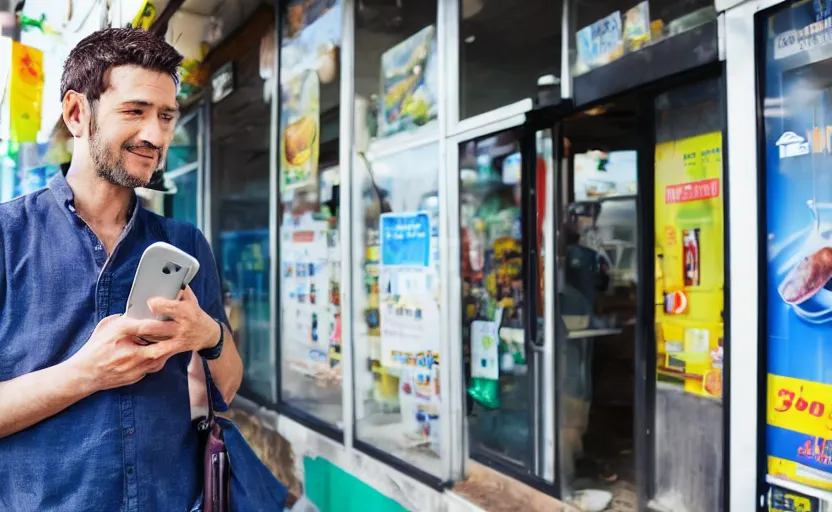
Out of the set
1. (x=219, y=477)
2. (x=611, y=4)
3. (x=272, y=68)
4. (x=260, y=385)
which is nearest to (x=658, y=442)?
(x=611, y=4)

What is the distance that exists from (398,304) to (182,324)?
283 cm

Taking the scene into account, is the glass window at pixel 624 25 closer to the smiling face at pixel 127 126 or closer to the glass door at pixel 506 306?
the glass door at pixel 506 306

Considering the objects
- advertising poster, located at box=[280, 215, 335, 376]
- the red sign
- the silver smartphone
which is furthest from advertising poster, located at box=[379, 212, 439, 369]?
the silver smartphone

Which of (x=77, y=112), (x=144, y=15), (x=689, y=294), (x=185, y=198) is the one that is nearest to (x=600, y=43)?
(x=689, y=294)

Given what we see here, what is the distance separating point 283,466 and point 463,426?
6.76 ft

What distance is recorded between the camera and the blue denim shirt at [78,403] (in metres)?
1.49

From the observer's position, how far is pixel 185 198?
7.13 metres

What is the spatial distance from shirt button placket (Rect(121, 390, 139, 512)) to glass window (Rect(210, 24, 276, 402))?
13.8ft

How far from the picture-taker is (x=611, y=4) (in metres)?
3.34

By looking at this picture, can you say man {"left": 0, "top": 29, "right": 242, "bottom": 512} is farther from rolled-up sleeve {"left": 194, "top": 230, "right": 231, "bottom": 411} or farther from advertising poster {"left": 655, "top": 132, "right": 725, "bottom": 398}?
advertising poster {"left": 655, "top": 132, "right": 725, "bottom": 398}

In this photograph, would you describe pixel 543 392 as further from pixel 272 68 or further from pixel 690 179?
pixel 272 68

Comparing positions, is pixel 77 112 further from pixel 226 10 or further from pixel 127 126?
pixel 226 10

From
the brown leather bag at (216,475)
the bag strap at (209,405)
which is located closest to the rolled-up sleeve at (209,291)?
the bag strap at (209,405)

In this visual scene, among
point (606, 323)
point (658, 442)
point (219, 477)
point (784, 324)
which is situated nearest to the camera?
point (219, 477)
